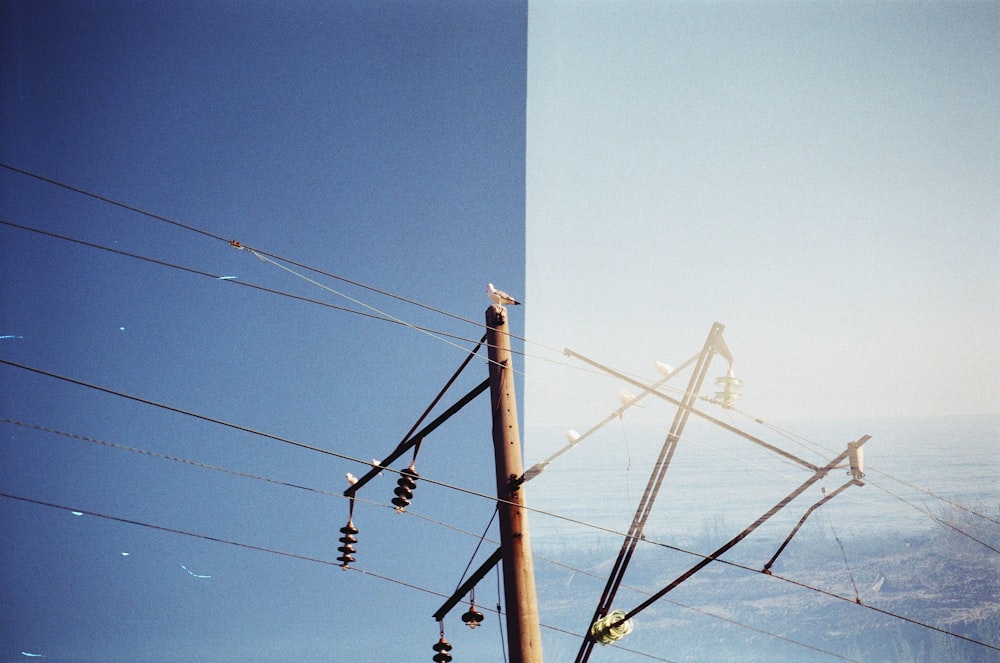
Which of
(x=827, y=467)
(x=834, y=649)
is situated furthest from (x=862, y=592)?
(x=827, y=467)

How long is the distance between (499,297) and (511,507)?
235cm

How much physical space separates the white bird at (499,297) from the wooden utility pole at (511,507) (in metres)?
0.12

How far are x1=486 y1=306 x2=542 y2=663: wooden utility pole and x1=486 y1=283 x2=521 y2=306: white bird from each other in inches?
4.7

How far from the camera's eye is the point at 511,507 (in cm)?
713

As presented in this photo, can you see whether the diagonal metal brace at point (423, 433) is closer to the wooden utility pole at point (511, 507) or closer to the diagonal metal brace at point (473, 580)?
the wooden utility pole at point (511, 507)

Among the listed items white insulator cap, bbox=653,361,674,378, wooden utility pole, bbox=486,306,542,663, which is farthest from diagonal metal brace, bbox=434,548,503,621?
white insulator cap, bbox=653,361,674,378

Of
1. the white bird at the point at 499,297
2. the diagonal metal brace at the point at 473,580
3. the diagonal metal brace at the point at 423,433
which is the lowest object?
the diagonal metal brace at the point at 473,580

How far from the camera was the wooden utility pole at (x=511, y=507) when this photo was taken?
6.70 metres

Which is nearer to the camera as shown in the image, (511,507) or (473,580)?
(511,507)

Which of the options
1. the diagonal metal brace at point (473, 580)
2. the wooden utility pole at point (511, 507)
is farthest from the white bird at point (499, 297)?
the diagonal metal brace at point (473, 580)

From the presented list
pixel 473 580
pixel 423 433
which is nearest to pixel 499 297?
pixel 423 433

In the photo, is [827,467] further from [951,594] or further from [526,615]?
[951,594]

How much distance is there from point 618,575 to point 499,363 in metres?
2.55

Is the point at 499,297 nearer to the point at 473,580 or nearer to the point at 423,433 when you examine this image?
the point at 423,433
